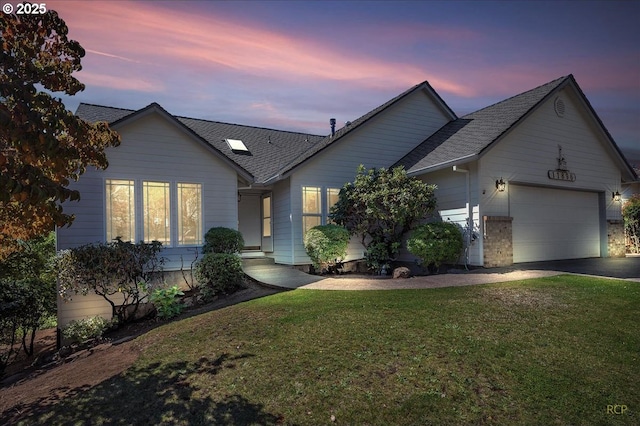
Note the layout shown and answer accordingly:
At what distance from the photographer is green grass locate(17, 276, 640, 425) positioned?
3.85m

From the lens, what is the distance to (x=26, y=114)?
12.0 feet

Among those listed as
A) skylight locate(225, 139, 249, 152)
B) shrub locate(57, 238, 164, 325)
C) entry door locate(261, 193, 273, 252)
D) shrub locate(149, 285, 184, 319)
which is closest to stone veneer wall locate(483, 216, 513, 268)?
entry door locate(261, 193, 273, 252)

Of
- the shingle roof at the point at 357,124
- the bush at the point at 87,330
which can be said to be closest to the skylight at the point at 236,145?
the shingle roof at the point at 357,124

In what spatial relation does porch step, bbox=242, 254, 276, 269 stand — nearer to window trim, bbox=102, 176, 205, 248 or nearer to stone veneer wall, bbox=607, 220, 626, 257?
window trim, bbox=102, 176, 205, 248

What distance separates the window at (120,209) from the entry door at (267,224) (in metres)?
5.27

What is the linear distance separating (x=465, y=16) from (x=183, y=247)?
1121cm

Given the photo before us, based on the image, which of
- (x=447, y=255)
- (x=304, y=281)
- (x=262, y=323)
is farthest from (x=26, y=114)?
(x=447, y=255)

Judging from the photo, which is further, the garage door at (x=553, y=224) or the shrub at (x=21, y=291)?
the garage door at (x=553, y=224)

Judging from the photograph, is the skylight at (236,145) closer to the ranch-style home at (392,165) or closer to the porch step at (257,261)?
the ranch-style home at (392,165)

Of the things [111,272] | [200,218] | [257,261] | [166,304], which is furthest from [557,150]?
[111,272]

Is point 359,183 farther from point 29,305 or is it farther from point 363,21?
point 29,305

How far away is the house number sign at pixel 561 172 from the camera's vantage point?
43.0 feet

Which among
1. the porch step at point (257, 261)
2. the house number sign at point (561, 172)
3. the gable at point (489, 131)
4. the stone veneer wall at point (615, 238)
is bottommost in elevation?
the porch step at point (257, 261)

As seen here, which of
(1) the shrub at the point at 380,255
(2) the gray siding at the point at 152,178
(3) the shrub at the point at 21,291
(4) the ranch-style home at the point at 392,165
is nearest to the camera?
(3) the shrub at the point at 21,291
